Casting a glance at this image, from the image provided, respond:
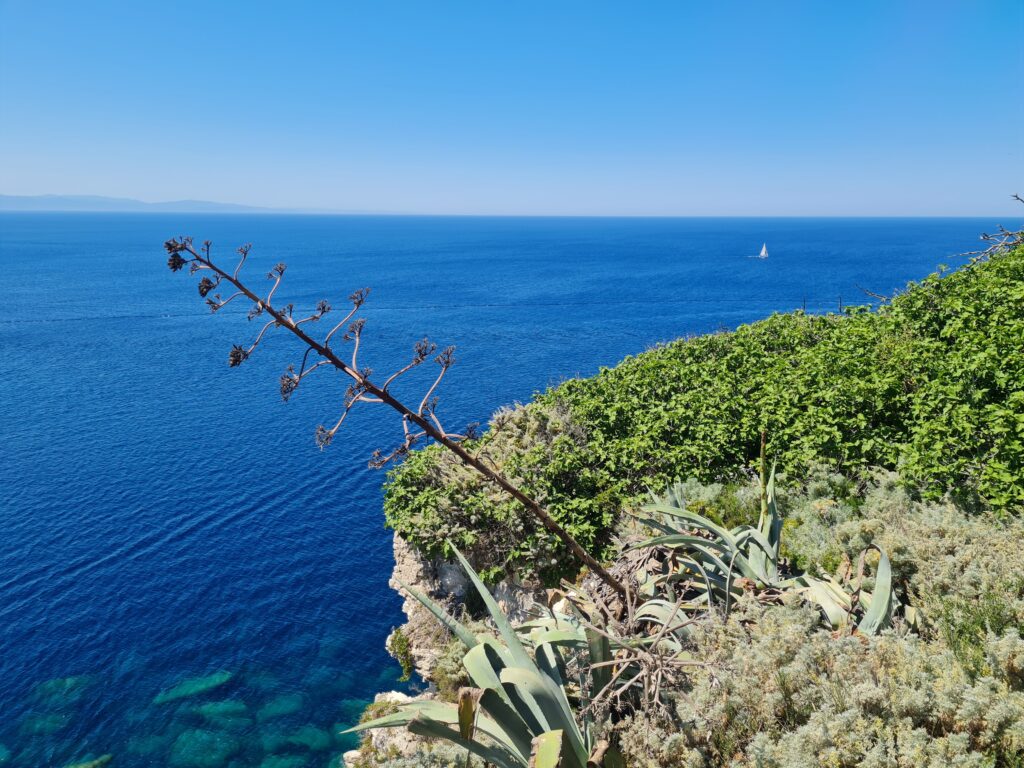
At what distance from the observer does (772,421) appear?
34.0 feet

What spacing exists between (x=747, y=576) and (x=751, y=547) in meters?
0.37

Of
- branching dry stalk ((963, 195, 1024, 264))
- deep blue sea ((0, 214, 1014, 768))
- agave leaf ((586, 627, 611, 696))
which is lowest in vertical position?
deep blue sea ((0, 214, 1014, 768))

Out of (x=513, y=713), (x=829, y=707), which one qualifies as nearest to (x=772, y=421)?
(x=829, y=707)

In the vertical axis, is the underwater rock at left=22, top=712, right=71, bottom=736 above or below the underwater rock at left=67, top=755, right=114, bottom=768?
above

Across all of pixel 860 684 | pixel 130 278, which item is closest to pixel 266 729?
pixel 860 684

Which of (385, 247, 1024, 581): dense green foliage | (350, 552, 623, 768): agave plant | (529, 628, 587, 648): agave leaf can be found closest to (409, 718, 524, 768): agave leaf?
(350, 552, 623, 768): agave plant

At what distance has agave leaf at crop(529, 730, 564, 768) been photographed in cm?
379

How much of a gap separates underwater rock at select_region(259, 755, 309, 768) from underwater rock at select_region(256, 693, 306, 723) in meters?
1.34

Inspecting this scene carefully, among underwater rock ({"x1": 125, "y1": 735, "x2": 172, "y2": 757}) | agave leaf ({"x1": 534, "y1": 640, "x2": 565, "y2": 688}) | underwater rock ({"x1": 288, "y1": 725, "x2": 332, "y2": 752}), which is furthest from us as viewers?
underwater rock ({"x1": 288, "y1": 725, "x2": 332, "y2": 752})

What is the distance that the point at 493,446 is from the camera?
13.2 meters

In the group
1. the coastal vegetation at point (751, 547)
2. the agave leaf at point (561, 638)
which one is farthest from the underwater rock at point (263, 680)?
the agave leaf at point (561, 638)

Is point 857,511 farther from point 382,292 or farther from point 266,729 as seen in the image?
point 382,292

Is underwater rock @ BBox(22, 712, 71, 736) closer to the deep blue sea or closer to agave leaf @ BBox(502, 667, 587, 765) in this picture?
the deep blue sea

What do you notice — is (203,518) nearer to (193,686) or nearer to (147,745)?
(193,686)
